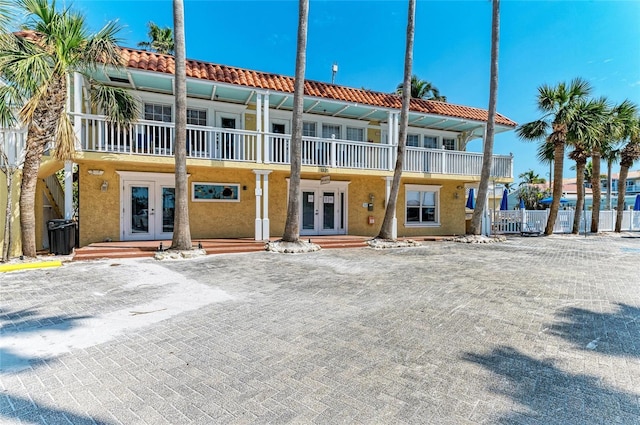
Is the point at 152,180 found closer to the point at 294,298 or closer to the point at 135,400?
the point at 294,298

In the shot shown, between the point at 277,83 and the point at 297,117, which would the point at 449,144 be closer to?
the point at 277,83

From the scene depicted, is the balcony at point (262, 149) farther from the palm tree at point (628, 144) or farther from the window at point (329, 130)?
the palm tree at point (628, 144)

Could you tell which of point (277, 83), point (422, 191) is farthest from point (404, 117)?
point (422, 191)

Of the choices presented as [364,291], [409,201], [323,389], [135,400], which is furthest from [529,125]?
[135,400]

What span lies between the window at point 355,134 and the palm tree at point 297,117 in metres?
5.64

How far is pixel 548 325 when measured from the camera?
468cm

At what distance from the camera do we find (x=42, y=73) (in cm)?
803

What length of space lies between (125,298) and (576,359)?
655 centimetres

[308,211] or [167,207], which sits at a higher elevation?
[167,207]

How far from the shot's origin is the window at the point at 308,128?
15734mm

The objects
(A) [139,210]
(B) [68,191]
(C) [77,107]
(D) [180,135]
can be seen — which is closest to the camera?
(D) [180,135]

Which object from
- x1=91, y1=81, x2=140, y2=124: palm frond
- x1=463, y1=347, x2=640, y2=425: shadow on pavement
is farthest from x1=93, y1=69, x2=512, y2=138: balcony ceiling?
x1=463, y1=347, x2=640, y2=425: shadow on pavement

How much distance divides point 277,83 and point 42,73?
759 centimetres

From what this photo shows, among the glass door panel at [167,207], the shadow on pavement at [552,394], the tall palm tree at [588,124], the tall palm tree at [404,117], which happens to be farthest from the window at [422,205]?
the shadow on pavement at [552,394]
